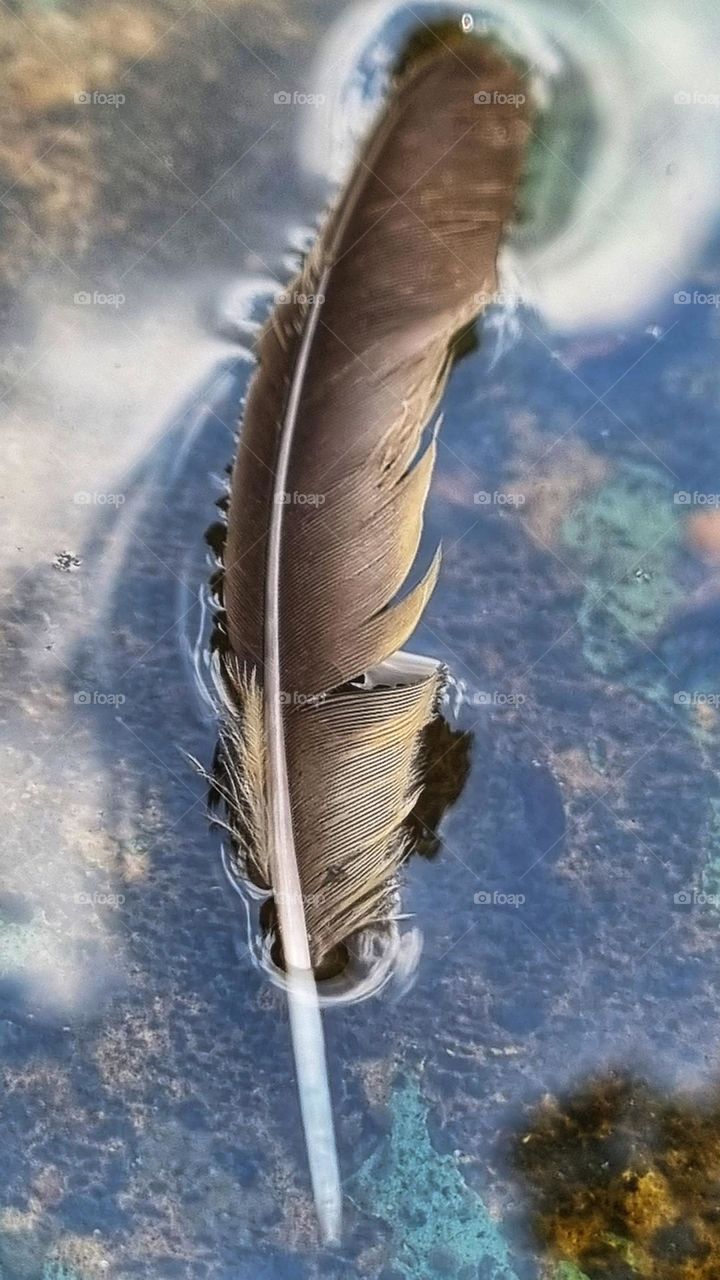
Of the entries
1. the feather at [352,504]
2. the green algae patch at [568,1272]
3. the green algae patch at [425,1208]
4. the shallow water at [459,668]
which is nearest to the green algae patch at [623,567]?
the shallow water at [459,668]

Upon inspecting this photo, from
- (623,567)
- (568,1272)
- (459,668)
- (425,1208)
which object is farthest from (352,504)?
(568,1272)

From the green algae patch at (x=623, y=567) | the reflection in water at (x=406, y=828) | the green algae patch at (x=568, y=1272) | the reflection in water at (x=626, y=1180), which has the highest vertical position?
the green algae patch at (x=623, y=567)

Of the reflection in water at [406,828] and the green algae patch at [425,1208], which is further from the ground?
the reflection in water at [406,828]

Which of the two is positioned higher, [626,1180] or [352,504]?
[352,504]

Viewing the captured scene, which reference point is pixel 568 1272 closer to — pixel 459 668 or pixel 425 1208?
pixel 425 1208

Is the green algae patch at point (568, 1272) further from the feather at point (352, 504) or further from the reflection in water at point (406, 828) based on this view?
the reflection in water at point (406, 828)
